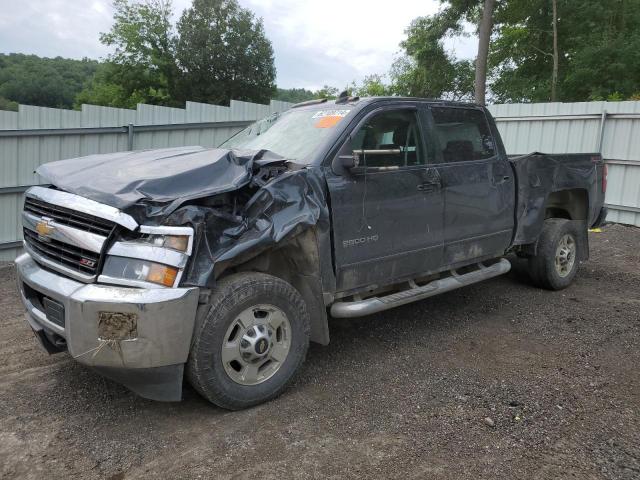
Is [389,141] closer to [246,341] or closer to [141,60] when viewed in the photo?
[246,341]

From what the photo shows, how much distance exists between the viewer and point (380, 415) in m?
3.39

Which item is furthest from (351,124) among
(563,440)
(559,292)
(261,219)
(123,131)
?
(123,131)

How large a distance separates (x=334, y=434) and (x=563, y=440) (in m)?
1.31

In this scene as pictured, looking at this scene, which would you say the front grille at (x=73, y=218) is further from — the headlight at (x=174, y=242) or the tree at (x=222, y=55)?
the tree at (x=222, y=55)

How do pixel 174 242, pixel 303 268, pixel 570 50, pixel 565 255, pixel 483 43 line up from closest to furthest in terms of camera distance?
pixel 174 242 → pixel 303 268 → pixel 565 255 → pixel 483 43 → pixel 570 50

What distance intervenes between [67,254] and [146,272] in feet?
2.05

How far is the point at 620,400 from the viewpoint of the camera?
365 cm

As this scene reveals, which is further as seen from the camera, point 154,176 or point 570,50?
point 570,50

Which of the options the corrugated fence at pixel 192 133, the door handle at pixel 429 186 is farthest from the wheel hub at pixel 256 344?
the corrugated fence at pixel 192 133

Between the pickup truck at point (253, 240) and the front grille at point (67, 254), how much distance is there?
1 cm

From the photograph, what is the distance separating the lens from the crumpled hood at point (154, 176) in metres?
3.16

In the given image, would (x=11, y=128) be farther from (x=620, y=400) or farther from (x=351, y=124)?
(x=620, y=400)

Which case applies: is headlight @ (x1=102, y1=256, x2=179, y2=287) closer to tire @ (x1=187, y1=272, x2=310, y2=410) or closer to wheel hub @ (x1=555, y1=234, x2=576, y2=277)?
tire @ (x1=187, y1=272, x2=310, y2=410)

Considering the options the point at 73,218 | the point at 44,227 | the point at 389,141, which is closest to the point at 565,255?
the point at 389,141
